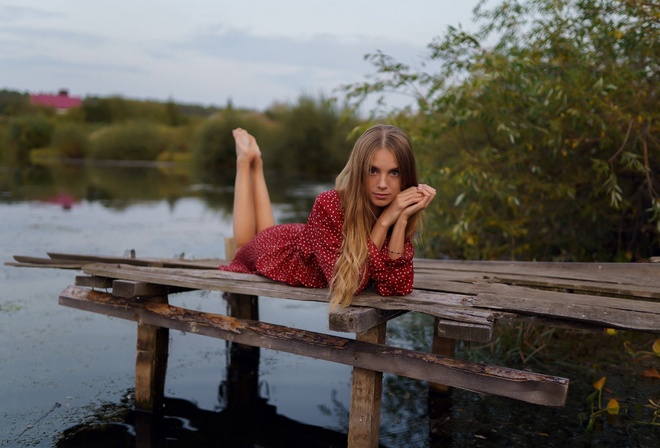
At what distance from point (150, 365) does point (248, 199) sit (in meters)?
1.52

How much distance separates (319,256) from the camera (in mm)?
3594

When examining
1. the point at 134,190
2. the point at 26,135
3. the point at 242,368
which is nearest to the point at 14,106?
the point at 26,135

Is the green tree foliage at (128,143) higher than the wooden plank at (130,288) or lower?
higher

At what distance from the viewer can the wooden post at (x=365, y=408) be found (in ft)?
10.9

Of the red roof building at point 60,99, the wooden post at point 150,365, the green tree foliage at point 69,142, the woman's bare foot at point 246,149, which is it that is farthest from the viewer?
the red roof building at point 60,99

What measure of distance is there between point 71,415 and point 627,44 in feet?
17.7

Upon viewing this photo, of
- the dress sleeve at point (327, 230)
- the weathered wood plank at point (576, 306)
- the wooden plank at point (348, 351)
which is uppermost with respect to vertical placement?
the dress sleeve at point (327, 230)

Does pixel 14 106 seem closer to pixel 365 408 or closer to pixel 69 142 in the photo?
pixel 69 142

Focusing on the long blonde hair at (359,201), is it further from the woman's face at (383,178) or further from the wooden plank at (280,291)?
the wooden plank at (280,291)

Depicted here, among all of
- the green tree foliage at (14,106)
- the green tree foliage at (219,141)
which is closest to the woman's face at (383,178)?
the green tree foliage at (219,141)

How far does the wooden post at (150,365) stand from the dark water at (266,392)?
12 centimetres

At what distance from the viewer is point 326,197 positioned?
3.54m

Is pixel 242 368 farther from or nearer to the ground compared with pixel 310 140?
nearer to the ground

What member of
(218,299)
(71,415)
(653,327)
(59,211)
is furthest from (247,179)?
(59,211)
